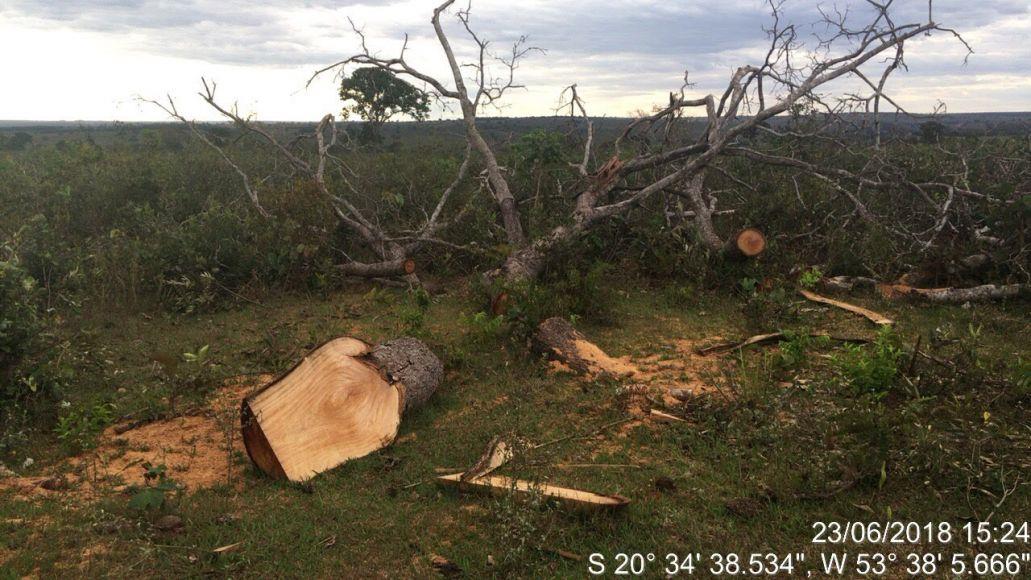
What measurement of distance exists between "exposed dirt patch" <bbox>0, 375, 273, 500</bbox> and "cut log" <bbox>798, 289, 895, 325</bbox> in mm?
6010

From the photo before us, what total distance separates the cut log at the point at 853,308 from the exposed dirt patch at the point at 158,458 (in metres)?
6.01

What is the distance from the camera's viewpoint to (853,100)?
8.63 meters

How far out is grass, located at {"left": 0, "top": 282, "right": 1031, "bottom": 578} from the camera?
3174 mm

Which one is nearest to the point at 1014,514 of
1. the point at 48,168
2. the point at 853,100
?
the point at 853,100

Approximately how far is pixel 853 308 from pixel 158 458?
6694mm

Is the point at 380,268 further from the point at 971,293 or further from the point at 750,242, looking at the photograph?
the point at 971,293

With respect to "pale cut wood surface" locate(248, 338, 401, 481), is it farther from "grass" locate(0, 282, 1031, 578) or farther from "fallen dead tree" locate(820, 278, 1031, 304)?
"fallen dead tree" locate(820, 278, 1031, 304)

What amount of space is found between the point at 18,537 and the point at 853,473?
436cm

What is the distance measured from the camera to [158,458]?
4.33 meters

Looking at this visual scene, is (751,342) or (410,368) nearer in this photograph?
(410,368)

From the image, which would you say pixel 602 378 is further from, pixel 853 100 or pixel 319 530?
pixel 853 100

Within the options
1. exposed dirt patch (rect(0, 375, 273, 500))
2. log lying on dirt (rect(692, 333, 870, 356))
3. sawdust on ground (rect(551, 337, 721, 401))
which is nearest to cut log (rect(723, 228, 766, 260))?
log lying on dirt (rect(692, 333, 870, 356))

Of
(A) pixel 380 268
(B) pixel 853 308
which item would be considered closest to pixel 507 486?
(B) pixel 853 308

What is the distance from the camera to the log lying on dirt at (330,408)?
13.2 feet
